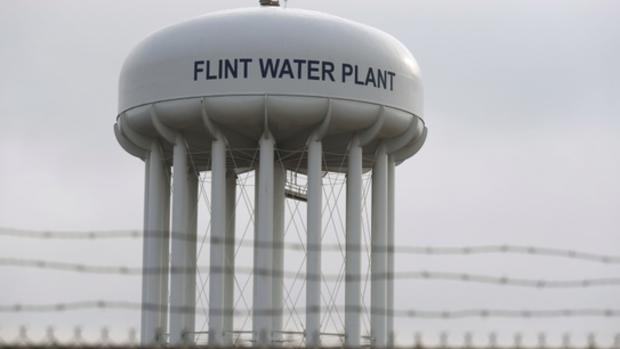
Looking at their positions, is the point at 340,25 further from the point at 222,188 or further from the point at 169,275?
the point at 169,275

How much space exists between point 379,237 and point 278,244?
2.33 metres

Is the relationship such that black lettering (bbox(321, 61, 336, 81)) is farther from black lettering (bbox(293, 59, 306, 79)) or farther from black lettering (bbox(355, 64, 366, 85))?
black lettering (bbox(355, 64, 366, 85))

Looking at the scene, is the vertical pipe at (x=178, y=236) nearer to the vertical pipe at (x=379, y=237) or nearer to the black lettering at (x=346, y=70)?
the black lettering at (x=346, y=70)

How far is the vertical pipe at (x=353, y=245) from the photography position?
109 ft

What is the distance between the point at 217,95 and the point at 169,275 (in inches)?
197

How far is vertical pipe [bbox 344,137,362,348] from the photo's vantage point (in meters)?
33.2

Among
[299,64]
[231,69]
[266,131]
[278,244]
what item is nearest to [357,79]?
[299,64]

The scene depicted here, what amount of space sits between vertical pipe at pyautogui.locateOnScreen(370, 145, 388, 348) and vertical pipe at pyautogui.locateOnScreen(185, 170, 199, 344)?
4.14 m

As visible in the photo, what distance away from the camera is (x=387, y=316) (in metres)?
35.2

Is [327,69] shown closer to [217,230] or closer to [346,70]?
[346,70]

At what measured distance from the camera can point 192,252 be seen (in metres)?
35.9

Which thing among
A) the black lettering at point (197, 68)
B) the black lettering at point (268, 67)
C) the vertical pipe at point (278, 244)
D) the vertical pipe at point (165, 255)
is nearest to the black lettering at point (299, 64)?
the black lettering at point (268, 67)

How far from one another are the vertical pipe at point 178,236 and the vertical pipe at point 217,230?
2.40 ft

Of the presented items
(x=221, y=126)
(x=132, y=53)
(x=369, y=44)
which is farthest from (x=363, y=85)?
(x=132, y=53)
